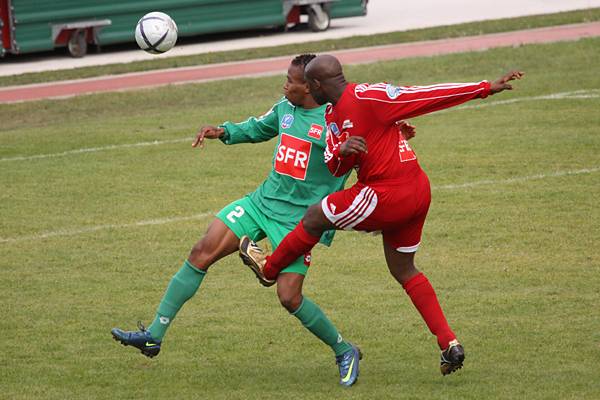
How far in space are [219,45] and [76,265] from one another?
14437mm

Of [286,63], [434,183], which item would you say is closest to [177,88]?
[286,63]

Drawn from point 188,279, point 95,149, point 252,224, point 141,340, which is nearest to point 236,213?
point 252,224

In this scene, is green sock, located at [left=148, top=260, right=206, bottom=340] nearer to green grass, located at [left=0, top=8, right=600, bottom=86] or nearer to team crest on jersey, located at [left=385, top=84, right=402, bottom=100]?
team crest on jersey, located at [left=385, top=84, right=402, bottom=100]

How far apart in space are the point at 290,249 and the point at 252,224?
52 centimetres

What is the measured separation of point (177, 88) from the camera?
19391mm

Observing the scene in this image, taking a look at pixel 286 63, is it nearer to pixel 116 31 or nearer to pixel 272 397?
pixel 116 31

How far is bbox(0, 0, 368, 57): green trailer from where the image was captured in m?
22.8

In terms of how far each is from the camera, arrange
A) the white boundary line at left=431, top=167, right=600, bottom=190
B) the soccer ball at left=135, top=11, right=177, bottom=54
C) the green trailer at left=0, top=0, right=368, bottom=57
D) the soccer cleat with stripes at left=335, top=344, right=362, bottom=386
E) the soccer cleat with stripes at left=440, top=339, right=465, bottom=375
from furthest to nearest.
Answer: the green trailer at left=0, top=0, right=368, bottom=57 → the white boundary line at left=431, top=167, right=600, bottom=190 → the soccer ball at left=135, top=11, right=177, bottom=54 → the soccer cleat with stripes at left=335, top=344, right=362, bottom=386 → the soccer cleat with stripes at left=440, top=339, right=465, bottom=375

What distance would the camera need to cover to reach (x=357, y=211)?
6926 mm

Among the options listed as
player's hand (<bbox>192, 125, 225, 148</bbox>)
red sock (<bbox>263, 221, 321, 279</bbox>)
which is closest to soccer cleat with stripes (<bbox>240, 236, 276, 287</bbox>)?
red sock (<bbox>263, 221, 321, 279</bbox>)

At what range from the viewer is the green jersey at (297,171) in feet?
24.7

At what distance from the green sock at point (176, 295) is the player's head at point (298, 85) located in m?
1.30

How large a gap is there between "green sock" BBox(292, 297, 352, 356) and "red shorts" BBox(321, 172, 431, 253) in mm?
679

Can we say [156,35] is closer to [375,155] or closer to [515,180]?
[375,155]
